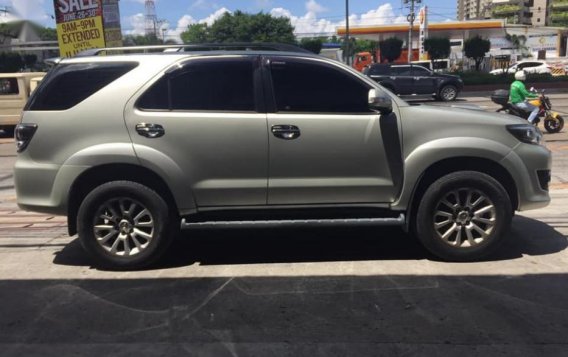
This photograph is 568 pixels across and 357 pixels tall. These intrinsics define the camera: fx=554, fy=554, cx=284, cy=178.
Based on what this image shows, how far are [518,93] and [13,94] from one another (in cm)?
1387

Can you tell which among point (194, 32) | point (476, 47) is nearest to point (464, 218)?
point (476, 47)

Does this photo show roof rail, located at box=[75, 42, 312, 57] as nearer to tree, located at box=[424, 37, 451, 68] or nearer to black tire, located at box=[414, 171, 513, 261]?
black tire, located at box=[414, 171, 513, 261]

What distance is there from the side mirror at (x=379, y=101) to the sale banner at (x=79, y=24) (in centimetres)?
1161

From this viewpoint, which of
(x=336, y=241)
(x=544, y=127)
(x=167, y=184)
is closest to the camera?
(x=167, y=184)

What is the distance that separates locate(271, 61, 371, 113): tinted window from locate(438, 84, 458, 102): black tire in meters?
20.2

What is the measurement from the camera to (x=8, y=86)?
16.4 metres

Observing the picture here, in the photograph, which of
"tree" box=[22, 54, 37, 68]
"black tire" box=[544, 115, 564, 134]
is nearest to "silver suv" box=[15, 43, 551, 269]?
"black tire" box=[544, 115, 564, 134]

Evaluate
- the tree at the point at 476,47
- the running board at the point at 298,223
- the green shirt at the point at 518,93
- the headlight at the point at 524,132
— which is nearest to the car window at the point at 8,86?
the green shirt at the point at 518,93

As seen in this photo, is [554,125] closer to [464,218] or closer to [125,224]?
[464,218]

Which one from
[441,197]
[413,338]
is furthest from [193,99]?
[413,338]

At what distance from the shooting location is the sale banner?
14.5 meters

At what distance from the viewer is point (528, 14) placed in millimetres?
150875

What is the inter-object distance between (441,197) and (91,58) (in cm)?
340

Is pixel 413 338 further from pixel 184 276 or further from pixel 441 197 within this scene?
pixel 184 276
